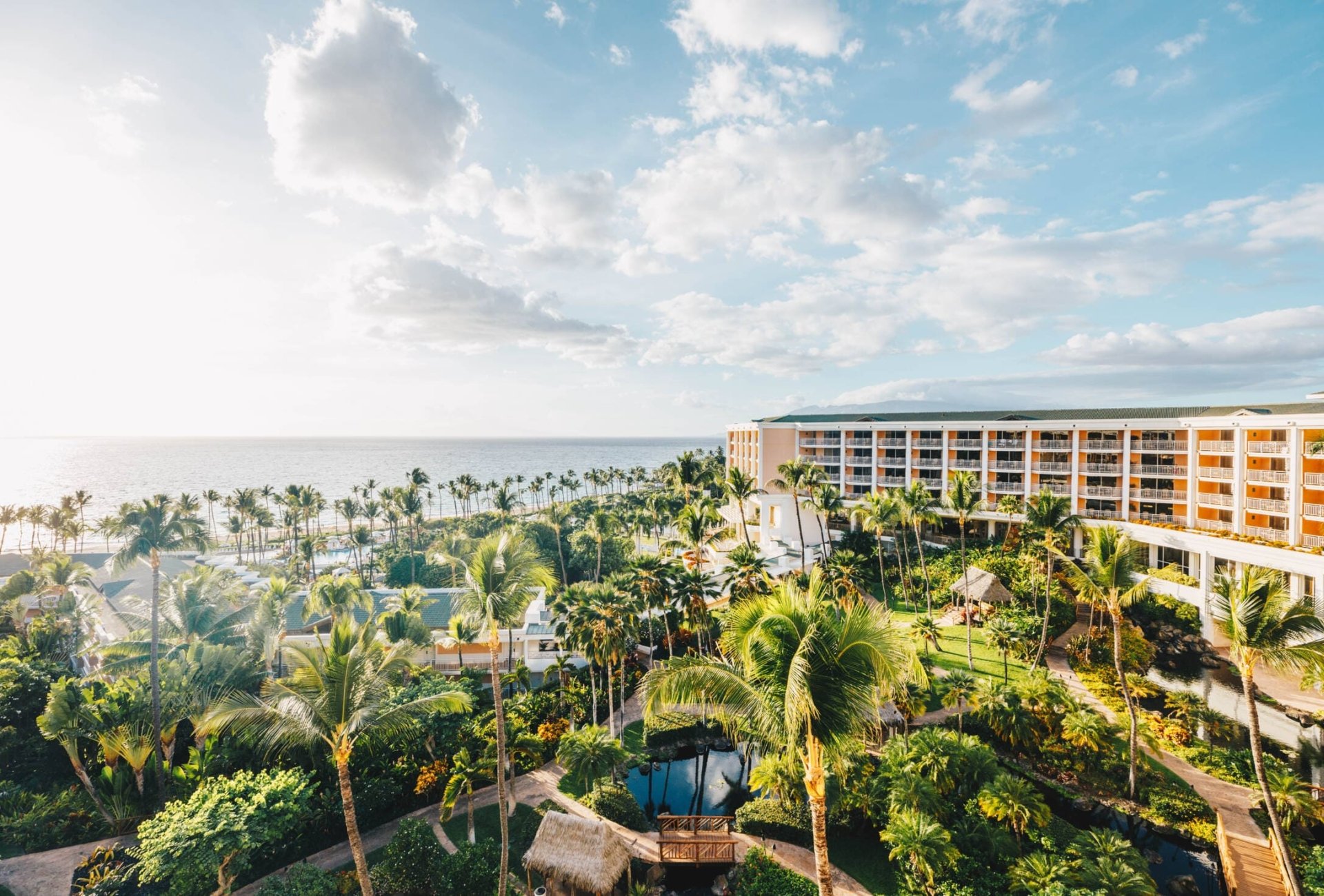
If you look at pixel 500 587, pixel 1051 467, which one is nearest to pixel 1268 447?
pixel 1051 467

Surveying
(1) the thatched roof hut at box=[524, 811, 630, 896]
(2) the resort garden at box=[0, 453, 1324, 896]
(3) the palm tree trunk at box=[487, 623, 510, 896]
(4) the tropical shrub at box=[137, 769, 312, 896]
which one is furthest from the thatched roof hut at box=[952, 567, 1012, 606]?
(4) the tropical shrub at box=[137, 769, 312, 896]

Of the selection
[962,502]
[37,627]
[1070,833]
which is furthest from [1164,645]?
[37,627]

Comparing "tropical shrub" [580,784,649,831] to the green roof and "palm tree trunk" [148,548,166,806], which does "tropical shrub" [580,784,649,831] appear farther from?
the green roof

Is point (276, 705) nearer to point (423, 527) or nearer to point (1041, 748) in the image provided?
point (1041, 748)

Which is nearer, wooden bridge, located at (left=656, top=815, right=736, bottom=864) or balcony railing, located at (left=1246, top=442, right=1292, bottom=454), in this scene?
wooden bridge, located at (left=656, top=815, right=736, bottom=864)

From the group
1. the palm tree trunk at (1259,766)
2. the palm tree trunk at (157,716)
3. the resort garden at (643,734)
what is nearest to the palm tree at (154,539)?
the palm tree trunk at (157,716)
